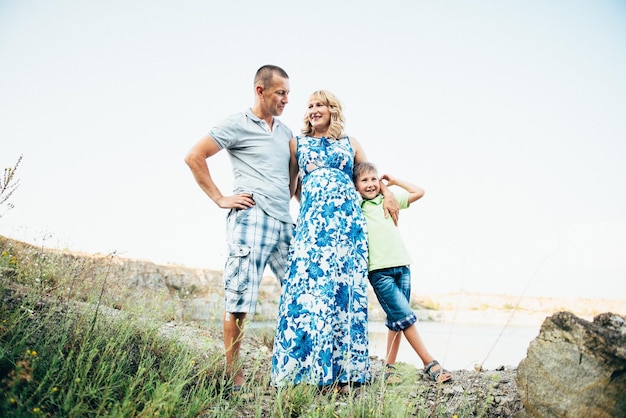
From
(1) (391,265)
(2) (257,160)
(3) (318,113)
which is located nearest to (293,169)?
(2) (257,160)

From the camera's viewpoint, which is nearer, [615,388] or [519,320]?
[615,388]

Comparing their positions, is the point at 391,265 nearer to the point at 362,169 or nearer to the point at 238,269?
the point at 362,169

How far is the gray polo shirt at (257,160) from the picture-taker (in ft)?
10.9

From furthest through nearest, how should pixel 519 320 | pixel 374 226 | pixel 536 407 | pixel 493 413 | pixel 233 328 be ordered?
pixel 519 320 < pixel 374 226 < pixel 233 328 < pixel 493 413 < pixel 536 407

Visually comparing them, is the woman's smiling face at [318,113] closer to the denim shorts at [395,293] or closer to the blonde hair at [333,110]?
the blonde hair at [333,110]

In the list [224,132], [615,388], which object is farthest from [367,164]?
[615,388]

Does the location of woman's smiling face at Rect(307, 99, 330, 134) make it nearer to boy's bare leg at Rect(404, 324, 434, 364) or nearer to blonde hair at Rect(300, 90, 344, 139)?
blonde hair at Rect(300, 90, 344, 139)

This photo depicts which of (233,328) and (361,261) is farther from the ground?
(361,261)

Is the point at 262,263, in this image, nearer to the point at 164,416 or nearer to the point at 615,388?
the point at 164,416

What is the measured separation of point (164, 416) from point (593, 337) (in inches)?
85.6

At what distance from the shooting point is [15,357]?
7.38 feet

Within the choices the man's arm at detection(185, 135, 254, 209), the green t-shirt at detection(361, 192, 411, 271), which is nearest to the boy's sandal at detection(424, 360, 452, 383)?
the green t-shirt at detection(361, 192, 411, 271)

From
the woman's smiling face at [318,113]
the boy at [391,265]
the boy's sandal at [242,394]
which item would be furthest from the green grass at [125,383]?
the woman's smiling face at [318,113]

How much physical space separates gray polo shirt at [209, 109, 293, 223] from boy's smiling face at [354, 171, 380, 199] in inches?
27.9
